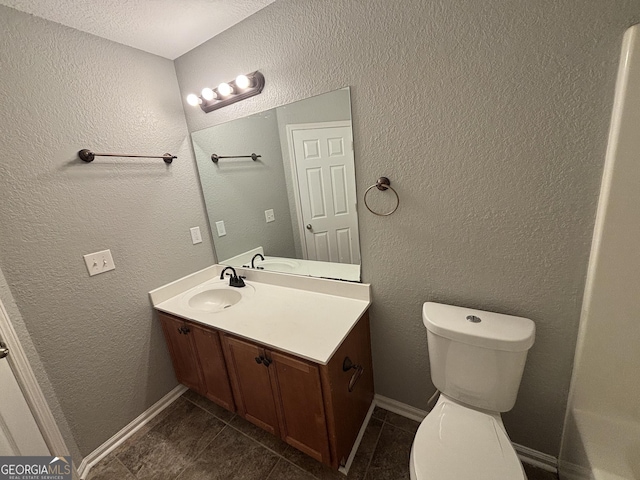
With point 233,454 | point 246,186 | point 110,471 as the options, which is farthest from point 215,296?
point 110,471

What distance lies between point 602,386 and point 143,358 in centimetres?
224

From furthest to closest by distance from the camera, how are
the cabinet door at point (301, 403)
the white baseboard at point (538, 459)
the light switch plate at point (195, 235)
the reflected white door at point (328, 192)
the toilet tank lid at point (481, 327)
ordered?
the light switch plate at point (195, 235), the reflected white door at point (328, 192), the white baseboard at point (538, 459), the cabinet door at point (301, 403), the toilet tank lid at point (481, 327)

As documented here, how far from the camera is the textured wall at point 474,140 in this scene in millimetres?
837

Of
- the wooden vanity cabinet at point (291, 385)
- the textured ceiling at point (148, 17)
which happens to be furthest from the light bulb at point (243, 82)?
the wooden vanity cabinet at point (291, 385)

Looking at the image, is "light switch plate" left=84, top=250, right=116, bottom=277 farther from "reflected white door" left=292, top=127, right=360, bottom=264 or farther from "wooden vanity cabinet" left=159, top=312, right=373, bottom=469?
"reflected white door" left=292, top=127, right=360, bottom=264

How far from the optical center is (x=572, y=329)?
3.25 feet

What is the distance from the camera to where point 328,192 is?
140 centimetres

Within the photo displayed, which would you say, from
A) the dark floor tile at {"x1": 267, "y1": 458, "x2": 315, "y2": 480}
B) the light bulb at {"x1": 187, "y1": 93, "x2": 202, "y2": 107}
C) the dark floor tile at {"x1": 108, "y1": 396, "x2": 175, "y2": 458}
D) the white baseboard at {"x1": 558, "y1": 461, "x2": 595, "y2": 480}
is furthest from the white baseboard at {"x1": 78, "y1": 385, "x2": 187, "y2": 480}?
the white baseboard at {"x1": 558, "y1": 461, "x2": 595, "y2": 480}

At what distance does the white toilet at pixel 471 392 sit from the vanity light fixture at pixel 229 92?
1.50 metres

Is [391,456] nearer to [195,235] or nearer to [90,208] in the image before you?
[195,235]

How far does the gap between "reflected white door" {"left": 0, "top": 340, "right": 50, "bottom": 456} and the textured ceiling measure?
4.97ft

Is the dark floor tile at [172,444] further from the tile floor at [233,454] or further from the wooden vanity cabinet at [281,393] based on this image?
the wooden vanity cabinet at [281,393]

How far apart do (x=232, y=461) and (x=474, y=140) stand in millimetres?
1944

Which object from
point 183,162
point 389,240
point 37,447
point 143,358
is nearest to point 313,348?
point 389,240
